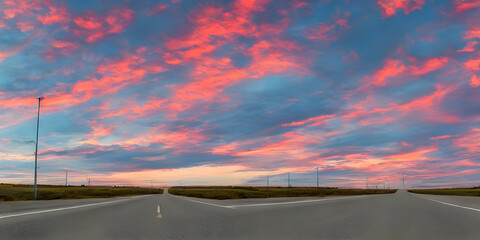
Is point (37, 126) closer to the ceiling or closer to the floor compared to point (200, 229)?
closer to the ceiling

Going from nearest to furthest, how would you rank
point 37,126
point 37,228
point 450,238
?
point 450,238 → point 37,228 → point 37,126

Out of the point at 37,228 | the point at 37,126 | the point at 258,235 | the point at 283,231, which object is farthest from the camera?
the point at 37,126

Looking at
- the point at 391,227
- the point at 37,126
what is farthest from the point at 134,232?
the point at 37,126

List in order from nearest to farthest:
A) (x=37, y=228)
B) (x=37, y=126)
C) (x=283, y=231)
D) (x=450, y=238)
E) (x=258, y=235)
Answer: (x=450, y=238) < (x=258, y=235) < (x=283, y=231) < (x=37, y=228) < (x=37, y=126)

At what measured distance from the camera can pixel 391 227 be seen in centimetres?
966

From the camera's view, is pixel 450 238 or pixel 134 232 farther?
pixel 134 232

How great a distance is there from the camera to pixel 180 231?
29.5 ft

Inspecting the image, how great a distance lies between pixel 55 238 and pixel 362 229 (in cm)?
749

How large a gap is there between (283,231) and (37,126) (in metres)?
41.4

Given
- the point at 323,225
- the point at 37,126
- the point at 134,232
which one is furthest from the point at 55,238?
the point at 37,126

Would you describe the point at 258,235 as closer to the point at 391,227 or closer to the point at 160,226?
the point at 160,226

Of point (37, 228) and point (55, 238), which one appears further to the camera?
point (37, 228)

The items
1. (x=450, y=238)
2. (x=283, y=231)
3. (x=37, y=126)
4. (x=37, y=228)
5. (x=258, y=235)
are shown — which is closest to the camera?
(x=450, y=238)

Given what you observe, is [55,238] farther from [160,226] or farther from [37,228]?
[160,226]
